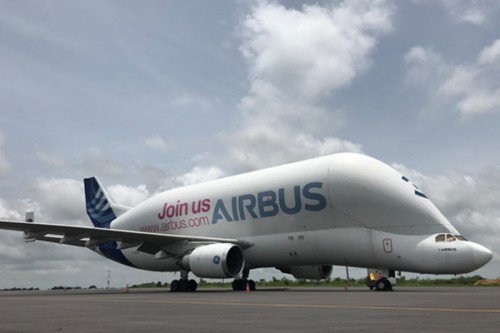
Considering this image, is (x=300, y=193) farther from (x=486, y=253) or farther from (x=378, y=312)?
(x=378, y=312)

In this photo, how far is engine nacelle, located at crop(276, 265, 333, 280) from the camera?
30.5m

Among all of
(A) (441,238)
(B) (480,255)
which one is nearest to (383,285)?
(A) (441,238)

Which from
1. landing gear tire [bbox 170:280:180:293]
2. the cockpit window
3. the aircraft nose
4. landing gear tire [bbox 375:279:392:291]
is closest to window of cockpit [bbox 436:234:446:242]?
the cockpit window

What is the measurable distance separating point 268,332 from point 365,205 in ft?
57.5

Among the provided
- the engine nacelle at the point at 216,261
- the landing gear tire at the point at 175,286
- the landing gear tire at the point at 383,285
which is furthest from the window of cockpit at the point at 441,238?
the landing gear tire at the point at 175,286

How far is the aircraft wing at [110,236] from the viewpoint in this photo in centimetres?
2770

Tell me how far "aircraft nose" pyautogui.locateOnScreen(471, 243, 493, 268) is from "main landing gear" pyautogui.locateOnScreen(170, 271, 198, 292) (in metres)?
14.5

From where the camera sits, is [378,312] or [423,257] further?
[423,257]

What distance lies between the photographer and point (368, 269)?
25359 mm

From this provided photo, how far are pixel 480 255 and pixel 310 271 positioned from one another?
10223 mm

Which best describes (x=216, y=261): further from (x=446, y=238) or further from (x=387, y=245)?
(x=446, y=238)

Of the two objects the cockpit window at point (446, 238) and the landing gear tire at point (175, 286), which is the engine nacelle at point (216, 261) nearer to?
the landing gear tire at point (175, 286)

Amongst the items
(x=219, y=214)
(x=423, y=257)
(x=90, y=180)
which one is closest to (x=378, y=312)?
(x=423, y=257)

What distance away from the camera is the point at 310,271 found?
30641mm
